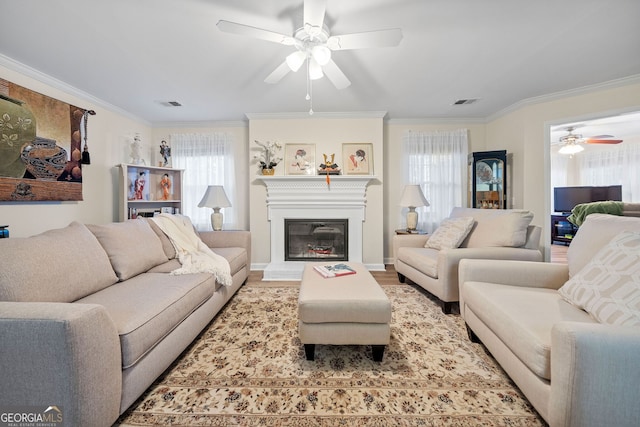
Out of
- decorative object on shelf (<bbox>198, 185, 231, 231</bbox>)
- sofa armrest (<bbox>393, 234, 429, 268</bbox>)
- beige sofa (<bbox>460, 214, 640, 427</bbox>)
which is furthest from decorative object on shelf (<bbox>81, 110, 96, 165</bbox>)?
beige sofa (<bbox>460, 214, 640, 427</bbox>)

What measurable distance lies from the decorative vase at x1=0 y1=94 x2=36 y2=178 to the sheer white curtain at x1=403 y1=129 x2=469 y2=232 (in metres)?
4.57

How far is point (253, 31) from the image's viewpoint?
163 cm

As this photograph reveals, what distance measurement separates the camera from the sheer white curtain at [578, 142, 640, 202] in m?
5.68

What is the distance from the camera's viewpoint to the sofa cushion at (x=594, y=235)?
1.48m

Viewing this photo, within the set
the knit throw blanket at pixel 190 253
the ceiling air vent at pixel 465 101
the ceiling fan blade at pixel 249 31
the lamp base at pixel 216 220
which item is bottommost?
the knit throw blanket at pixel 190 253

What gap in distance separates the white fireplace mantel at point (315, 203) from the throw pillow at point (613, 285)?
257cm

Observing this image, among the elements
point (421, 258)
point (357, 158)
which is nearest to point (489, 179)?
point (357, 158)

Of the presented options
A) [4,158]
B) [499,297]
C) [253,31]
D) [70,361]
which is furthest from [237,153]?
[499,297]

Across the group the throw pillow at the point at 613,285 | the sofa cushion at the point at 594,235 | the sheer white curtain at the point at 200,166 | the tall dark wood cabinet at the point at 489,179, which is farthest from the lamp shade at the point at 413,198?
the sheer white curtain at the point at 200,166

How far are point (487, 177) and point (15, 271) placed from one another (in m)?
4.83

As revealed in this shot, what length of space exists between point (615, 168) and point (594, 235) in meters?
6.89

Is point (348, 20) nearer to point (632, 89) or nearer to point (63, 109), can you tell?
point (63, 109)

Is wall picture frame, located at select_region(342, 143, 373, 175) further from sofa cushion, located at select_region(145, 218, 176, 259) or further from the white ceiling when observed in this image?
sofa cushion, located at select_region(145, 218, 176, 259)

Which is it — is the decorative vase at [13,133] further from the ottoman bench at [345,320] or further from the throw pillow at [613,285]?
the throw pillow at [613,285]
